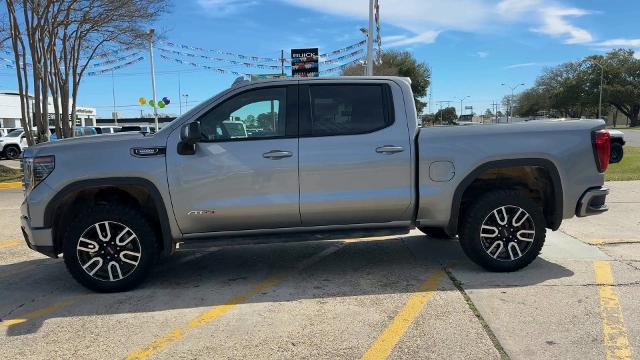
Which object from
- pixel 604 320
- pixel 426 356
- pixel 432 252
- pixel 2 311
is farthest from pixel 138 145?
pixel 604 320

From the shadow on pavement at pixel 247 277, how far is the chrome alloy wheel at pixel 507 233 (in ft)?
0.74

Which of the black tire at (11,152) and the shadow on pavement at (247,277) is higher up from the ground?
the black tire at (11,152)

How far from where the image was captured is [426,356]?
3.45 metres

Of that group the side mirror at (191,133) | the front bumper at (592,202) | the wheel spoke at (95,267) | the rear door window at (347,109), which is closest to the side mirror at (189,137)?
the side mirror at (191,133)

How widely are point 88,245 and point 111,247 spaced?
0.20 m

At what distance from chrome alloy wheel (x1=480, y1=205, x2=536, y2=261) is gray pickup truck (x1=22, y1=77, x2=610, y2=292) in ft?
0.04

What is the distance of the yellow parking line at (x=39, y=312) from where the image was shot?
4.19m

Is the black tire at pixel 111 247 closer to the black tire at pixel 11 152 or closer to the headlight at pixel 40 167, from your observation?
the headlight at pixel 40 167

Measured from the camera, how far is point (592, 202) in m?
5.10

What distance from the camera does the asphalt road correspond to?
3613 mm

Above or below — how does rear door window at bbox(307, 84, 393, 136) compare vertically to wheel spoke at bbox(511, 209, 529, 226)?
above

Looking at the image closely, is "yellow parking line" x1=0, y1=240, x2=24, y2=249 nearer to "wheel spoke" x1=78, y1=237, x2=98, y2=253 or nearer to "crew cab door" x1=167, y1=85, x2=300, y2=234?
"wheel spoke" x1=78, y1=237, x2=98, y2=253

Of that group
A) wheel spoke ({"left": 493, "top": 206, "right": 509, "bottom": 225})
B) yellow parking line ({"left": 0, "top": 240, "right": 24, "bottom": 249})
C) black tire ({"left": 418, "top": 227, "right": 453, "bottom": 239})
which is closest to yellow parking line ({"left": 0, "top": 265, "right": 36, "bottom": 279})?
yellow parking line ({"left": 0, "top": 240, "right": 24, "bottom": 249})

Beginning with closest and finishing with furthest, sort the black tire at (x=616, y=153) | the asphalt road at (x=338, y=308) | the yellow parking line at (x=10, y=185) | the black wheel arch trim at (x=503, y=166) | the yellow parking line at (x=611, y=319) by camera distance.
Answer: the yellow parking line at (x=611, y=319) < the asphalt road at (x=338, y=308) < the black wheel arch trim at (x=503, y=166) < the black tire at (x=616, y=153) < the yellow parking line at (x=10, y=185)
